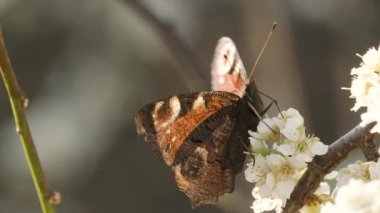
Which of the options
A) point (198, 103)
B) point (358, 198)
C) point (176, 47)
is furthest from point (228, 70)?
point (176, 47)

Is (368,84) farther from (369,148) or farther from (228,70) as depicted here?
(228,70)

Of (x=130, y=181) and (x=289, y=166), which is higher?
(x=130, y=181)

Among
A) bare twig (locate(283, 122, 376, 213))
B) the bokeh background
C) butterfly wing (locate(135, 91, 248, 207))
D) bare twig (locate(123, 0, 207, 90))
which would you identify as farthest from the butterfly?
the bokeh background

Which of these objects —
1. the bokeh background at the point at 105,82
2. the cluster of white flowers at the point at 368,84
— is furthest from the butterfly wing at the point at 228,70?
the bokeh background at the point at 105,82

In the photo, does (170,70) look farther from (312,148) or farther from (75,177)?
(312,148)

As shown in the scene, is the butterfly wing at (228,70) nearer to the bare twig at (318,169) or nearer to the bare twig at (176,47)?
the bare twig at (318,169)

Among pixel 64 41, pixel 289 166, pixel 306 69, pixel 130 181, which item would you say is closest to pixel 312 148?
pixel 289 166

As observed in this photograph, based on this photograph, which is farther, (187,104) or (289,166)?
(187,104)
